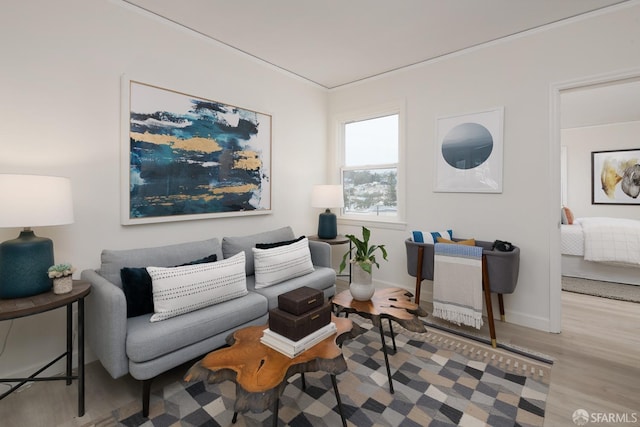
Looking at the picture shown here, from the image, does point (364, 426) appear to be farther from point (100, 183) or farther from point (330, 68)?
point (330, 68)

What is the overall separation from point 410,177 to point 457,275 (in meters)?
1.27

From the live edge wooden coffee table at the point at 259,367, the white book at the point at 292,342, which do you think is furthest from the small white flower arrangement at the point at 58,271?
the white book at the point at 292,342

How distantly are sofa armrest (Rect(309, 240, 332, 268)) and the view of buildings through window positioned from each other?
961mm

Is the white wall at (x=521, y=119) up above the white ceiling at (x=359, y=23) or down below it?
below

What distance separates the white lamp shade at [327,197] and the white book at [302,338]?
2.00 m

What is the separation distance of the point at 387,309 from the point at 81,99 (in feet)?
8.20

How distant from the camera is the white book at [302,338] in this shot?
1462mm

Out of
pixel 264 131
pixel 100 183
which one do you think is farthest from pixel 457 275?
pixel 100 183

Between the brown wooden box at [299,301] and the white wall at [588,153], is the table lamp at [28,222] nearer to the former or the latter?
the brown wooden box at [299,301]

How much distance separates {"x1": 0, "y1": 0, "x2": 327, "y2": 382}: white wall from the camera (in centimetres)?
191

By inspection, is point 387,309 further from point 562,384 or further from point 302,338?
point 562,384

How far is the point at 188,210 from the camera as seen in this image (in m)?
2.70

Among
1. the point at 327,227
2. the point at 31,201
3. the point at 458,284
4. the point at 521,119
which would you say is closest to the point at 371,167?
the point at 327,227

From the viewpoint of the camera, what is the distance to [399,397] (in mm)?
1800
